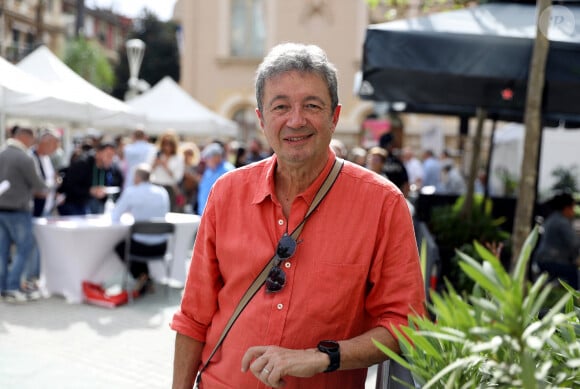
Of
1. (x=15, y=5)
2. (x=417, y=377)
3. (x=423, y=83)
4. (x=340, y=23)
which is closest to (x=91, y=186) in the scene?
(x=423, y=83)

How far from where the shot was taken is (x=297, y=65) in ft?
6.56

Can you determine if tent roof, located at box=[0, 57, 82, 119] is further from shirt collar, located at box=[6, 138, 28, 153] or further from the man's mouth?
the man's mouth

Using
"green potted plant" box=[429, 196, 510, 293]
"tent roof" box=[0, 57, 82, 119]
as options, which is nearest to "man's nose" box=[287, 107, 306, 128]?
"green potted plant" box=[429, 196, 510, 293]

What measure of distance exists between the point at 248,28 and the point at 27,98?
21.2 m

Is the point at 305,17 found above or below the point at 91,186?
above

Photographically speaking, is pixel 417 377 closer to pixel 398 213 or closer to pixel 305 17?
pixel 398 213

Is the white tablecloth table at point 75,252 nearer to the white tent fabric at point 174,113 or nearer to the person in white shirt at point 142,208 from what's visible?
the person in white shirt at point 142,208

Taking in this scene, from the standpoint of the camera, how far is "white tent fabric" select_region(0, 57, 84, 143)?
9.02m

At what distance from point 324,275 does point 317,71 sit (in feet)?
1.86

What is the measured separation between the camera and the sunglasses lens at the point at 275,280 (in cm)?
197

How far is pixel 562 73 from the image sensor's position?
458cm

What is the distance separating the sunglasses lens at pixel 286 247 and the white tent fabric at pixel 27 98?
7.74 meters

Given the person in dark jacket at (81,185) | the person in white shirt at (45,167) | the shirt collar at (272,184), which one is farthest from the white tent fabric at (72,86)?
the shirt collar at (272,184)

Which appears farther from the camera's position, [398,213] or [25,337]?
[25,337]
